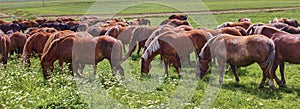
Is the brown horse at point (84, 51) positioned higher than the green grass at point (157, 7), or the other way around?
the brown horse at point (84, 51)

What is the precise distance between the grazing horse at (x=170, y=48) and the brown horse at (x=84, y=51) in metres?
0.86

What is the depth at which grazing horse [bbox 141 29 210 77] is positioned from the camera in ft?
35.9

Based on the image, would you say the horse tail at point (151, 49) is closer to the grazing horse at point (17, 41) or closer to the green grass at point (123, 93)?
the green grass at point (123, 93)

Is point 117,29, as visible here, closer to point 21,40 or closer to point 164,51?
point 21,40

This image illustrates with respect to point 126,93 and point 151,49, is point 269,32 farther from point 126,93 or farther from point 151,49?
point 126,93

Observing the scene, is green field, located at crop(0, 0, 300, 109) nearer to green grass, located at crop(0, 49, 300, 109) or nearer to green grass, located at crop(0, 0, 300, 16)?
green grass, located at crop(0, 49, 300, 109)

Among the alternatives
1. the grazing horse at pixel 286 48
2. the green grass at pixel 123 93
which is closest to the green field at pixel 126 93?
the green grass at pixel 123 93

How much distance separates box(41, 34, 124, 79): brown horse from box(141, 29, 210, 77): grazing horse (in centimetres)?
86

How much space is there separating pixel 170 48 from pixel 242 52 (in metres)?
2.45

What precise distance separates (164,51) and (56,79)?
144 inches

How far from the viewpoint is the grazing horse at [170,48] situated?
1095 cm

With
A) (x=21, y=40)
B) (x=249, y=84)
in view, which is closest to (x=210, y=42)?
(x=249, y=84)

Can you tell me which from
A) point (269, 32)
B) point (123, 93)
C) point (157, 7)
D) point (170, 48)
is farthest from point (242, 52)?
point (157, 7)

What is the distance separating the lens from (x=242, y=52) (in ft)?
31.0
